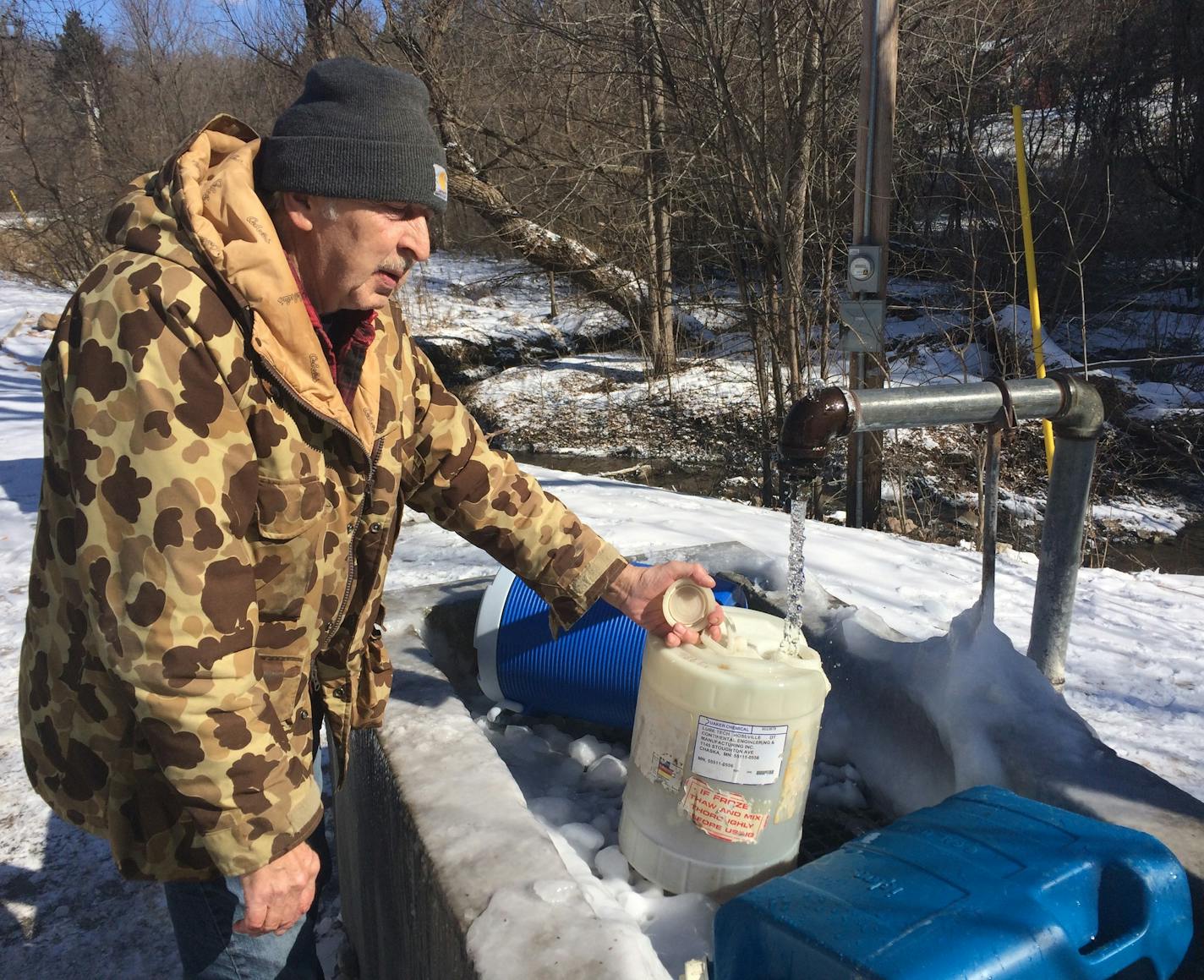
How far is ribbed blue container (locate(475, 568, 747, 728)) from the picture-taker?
99.9 inches

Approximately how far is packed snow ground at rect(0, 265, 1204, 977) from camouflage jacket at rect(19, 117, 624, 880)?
95 cm

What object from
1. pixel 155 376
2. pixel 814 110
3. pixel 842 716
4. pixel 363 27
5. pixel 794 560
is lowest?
pixel 842 716

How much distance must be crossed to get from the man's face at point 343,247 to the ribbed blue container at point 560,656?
1.23 meters

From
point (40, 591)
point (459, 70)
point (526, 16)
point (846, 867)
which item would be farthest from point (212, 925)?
point (459, 70)

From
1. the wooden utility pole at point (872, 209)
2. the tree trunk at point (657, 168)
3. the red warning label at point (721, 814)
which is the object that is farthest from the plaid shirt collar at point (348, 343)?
the tree trunk at point (657, 168)

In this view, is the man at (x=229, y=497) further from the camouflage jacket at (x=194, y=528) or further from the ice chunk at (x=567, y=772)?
the ice chunk at (x=567, y=772)

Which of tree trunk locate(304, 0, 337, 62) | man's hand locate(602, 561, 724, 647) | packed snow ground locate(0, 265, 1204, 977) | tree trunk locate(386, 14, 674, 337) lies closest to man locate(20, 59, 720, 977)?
man's hand locate(602, 561, 724, 647)

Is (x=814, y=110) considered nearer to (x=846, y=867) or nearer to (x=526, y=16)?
(x=526, y=16)

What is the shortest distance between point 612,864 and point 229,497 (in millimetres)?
1160

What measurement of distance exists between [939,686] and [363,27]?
1035 cm

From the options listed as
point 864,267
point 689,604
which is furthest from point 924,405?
point 864,267

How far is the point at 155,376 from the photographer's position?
1239 millimetres

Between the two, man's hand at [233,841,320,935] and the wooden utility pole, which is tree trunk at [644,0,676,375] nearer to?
the wooden utility pole

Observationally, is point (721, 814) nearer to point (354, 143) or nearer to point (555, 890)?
point (555, 890)
